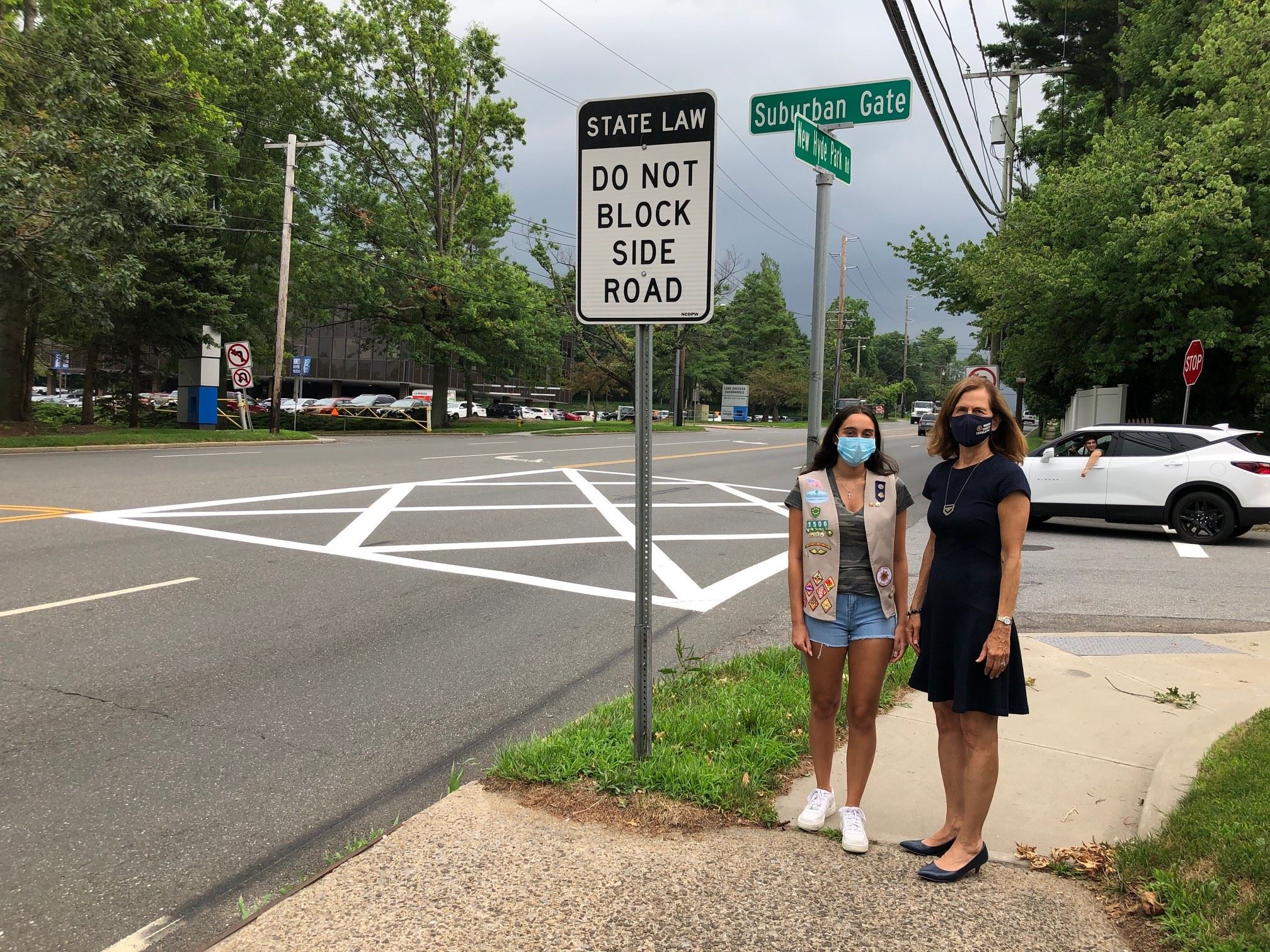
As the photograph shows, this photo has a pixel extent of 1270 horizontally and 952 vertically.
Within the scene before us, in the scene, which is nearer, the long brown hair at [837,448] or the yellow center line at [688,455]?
the long brown hair at [837,448]

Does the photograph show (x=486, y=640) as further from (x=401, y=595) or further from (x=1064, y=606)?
(x=1064, y=606)

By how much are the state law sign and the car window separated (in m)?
10.8

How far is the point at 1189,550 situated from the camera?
1148 centimetres

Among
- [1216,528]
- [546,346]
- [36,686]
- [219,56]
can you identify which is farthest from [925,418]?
[36,686]

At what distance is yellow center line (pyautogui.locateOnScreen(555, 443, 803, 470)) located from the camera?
795 inches

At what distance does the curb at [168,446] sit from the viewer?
1953 cm

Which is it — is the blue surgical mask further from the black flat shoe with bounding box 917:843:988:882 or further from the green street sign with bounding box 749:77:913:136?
the green street sign with bounding box 749:77:913:136

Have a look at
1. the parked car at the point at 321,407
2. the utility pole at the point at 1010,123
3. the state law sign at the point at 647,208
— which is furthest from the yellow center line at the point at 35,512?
the parked car at the point at 321,407

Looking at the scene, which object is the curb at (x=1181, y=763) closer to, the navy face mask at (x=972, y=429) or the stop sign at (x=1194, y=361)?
the navy face mask at (x=972, y=429)

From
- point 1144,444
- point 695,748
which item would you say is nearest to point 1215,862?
point 695,748

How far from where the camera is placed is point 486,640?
6430 millimetres

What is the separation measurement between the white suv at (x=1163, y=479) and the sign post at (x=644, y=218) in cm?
985

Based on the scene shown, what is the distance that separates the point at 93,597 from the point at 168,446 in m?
17.5

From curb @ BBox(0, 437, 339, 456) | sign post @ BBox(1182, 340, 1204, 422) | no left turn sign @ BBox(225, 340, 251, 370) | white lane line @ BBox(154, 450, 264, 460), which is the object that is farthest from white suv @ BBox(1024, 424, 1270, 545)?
no left turn sign @ BBox(225, 340, 251, 370)
